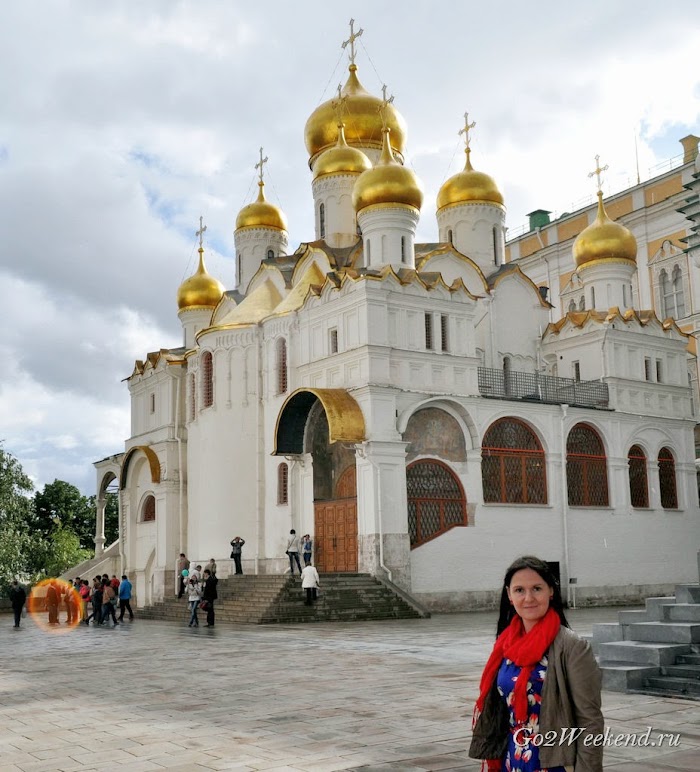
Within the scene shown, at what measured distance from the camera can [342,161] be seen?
28.3 meters

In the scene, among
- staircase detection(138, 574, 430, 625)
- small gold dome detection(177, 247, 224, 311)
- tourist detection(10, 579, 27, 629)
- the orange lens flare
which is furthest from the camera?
small gold dome detection(177, 247, 224, 311)

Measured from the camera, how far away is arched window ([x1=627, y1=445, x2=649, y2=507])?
26438mm

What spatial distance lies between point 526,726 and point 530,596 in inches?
16.8

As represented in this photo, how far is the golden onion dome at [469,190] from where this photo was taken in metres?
28.4

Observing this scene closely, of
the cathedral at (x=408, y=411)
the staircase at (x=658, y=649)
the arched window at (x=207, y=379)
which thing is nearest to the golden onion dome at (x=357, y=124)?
the cathedral at (x=408, y=411)

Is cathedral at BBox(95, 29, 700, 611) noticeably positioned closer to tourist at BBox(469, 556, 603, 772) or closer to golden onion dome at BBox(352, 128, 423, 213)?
golden onion dome at BBox(352, 128, 423, 213)

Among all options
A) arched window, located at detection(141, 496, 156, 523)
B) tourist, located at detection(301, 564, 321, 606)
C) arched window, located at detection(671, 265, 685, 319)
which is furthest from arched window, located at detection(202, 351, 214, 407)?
arched window, located at detection(671, 265, 685, 319)

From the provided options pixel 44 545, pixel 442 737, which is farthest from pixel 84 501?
pixel 442 737

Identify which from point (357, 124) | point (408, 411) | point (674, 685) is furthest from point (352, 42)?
point (674, 685)

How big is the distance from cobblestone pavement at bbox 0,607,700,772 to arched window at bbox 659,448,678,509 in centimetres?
1525

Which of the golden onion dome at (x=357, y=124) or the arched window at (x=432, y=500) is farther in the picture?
the golden onion dome at (x=357, y=124)

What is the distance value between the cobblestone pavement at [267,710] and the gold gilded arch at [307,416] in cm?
748

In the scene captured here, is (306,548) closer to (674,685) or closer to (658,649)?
(658,649)

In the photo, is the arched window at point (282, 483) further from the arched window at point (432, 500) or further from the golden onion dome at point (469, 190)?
the golden onion dome at point (469, 190)
